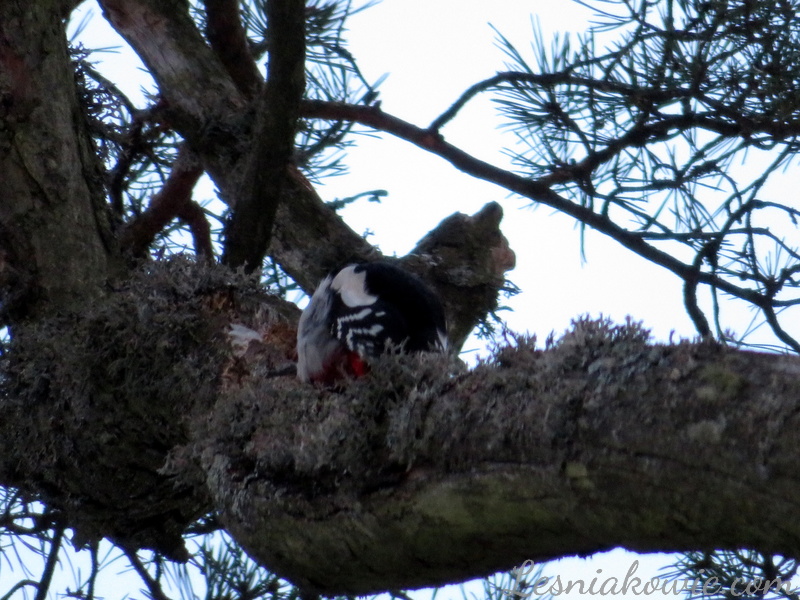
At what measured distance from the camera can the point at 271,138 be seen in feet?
6.15

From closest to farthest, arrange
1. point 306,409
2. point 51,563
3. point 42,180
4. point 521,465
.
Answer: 1. point 521,465
2. point 306,409
3. point 42,180
4. point 51,563

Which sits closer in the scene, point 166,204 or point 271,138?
point 271,138

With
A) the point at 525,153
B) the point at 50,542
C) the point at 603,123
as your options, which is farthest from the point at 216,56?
the point at 50,542

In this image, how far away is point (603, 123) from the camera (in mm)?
2020

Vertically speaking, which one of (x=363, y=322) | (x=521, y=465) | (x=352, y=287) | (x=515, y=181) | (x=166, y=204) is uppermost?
(x=166, y=204)

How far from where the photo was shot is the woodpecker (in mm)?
1670

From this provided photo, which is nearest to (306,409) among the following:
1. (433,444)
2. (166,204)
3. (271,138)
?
(433,444)

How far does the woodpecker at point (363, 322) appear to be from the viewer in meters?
1.67

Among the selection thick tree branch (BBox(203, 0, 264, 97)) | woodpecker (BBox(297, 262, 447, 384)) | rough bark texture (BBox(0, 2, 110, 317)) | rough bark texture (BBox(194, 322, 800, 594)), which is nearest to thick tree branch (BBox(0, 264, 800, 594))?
rough bark texture (BBox(194, 322, 800, 594))

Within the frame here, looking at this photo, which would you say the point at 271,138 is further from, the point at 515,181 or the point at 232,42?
the point at 232,42

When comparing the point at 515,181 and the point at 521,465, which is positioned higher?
the point at 515,181

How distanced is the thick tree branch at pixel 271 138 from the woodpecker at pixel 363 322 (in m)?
0.21

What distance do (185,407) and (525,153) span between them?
103 cm

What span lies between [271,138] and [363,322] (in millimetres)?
464
